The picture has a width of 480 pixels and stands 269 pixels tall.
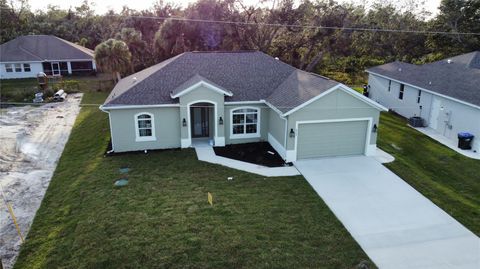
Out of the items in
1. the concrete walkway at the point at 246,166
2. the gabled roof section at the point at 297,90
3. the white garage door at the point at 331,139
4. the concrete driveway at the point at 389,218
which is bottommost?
the concrete driveway at the point at 389,218

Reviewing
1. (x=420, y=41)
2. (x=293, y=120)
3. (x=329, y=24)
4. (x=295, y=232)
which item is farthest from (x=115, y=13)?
(x=295, y=232)

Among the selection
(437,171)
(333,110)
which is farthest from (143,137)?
(437,171)

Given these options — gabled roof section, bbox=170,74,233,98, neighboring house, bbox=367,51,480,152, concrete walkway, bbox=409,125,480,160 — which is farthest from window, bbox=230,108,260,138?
neighboring house, bbox=367,51,480,152

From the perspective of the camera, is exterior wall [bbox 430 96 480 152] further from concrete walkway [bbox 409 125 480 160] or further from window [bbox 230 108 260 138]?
window [bbox 230 108 260 138]

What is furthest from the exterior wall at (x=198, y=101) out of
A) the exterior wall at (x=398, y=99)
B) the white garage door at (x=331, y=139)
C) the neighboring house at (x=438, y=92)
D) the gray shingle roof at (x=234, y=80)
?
the exterior wall at (x=398, y=99)

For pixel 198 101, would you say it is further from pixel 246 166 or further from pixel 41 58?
pixel 41 58

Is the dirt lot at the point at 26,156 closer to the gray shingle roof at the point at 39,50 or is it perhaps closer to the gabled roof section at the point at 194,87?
the gabled roof section at the point at 194,87
